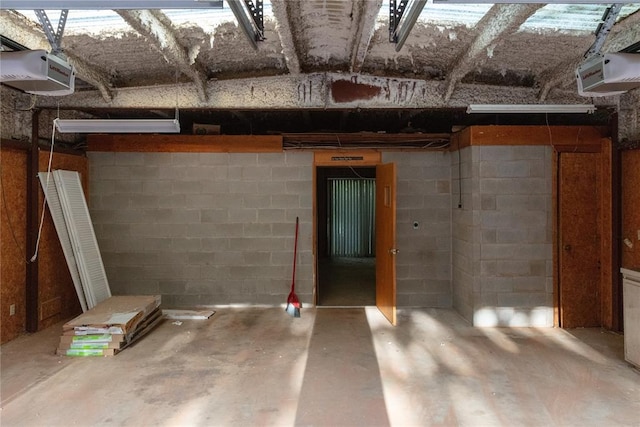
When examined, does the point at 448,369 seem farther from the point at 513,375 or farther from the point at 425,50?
the point at 425,50

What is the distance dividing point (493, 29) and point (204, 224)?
3934 mm

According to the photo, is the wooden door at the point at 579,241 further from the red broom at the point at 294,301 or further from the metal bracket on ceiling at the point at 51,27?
the metal bracket on ceiling at the point at 51,27

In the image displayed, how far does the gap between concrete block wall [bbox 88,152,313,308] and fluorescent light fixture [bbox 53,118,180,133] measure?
4.57 feet

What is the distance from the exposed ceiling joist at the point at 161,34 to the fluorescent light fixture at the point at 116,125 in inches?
19.8

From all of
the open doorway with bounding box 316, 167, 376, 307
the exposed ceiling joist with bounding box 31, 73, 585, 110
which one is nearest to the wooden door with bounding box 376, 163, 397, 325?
the exposed ceiling joist with bounding box 31, 73, 585, 110

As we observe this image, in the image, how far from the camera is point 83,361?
11.9 ft

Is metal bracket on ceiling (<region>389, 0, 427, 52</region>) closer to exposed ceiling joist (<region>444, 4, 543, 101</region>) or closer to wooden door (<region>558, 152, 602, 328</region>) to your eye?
exposed ceiling joist (<region>444, 4, 543, 101</region>)

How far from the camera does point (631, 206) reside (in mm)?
4227

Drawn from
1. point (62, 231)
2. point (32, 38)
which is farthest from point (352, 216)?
point (32, 38)

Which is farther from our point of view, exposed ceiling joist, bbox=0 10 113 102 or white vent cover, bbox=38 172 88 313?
white vent cover, bbox=38 172 88 313

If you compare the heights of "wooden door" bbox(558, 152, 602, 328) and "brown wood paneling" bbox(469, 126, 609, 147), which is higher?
"brown wood paneling" bbox(469, 126, 609, 147)

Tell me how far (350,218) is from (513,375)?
273 inches

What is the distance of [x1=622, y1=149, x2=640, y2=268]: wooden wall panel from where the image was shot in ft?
13.6

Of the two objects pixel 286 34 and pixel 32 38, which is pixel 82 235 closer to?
pixel 32 38
